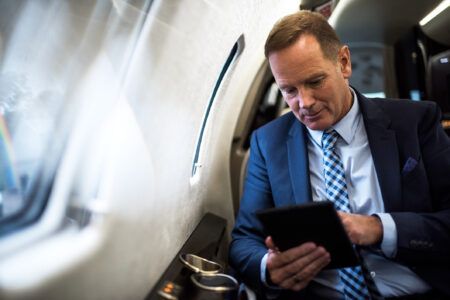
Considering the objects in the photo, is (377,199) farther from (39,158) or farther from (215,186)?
(215,186)

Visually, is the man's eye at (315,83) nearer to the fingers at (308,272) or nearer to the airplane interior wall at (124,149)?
the airplane interior wall at (124,149)

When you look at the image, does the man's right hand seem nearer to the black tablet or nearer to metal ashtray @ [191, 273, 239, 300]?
the black tablet

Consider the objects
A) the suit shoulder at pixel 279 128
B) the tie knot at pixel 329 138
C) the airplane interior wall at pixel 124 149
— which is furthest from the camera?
the suit shoulder at pixel 279 128

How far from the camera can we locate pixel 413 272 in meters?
1.27

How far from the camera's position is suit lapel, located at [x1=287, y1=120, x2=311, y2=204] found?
1.41 m

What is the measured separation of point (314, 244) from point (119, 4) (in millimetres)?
878

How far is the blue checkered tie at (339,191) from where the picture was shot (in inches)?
50.3

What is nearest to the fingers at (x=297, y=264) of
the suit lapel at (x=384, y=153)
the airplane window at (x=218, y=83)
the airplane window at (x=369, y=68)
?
the suit lapel at (x=384, y=153)

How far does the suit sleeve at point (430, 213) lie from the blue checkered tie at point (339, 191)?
0.18 meters

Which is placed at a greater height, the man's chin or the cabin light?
the cabin light

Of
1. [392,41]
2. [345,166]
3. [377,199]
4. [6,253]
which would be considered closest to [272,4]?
[345,166]

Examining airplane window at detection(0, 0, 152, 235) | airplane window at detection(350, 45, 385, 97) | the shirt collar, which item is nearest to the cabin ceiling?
airplane window at detection(350, 45, 385, 97)

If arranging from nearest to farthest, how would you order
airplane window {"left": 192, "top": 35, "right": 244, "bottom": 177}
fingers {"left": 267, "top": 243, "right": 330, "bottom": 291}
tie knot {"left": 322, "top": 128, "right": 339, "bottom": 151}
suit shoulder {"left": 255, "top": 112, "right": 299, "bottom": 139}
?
1. fingers {"left": 267, "top": 243, "right": 330, "bottom": 291}
2. tie knot {"left": 322, "top": 128, "right": 339, "bottom": 151}
3. suit shoulder {"left": 255, "top": 112, "right": 299, "bottom": 139}
4. airplane window {"left": 192, "top": 35, "right": 244, "bottom": 177}

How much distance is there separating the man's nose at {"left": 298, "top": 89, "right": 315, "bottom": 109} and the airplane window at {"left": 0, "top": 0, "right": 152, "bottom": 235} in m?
0.77
